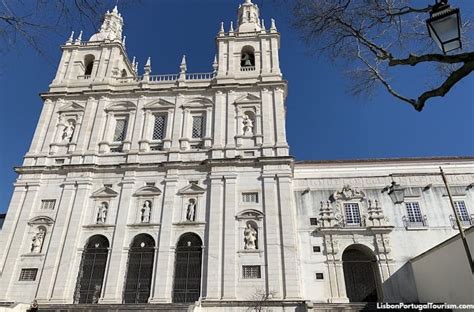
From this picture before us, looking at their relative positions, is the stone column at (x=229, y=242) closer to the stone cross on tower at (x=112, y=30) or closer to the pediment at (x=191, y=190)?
the pediment at (x=191, y=190)

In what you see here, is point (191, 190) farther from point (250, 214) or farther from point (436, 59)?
point (436, 59)

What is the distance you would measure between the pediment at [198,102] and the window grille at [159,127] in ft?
6.78

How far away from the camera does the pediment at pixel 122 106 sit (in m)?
28.8

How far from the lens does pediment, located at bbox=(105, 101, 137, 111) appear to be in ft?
94.3

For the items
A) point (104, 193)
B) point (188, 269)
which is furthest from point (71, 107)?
point (188, 269)

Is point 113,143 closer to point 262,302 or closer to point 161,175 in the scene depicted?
point 161,175

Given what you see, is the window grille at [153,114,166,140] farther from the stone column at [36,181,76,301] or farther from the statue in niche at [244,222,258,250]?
the statue in niche at [244,222,258,250]

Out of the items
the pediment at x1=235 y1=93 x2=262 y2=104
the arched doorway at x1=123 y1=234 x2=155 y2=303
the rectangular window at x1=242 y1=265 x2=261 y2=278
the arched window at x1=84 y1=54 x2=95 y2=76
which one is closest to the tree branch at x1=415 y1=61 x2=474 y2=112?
the rectangular window at x1=242 y1=265 x2=261 y2=278

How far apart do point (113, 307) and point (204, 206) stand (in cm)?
782

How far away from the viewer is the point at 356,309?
62.1 feet

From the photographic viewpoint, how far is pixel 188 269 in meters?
21.7

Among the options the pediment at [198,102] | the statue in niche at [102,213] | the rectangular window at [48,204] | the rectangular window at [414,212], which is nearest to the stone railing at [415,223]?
the rectangular window at [414,212]

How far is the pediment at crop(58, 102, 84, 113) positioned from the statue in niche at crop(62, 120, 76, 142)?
3.15 ft

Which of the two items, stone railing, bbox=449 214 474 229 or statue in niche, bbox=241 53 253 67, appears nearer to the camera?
stone railing, bbox=449 214 474 229
